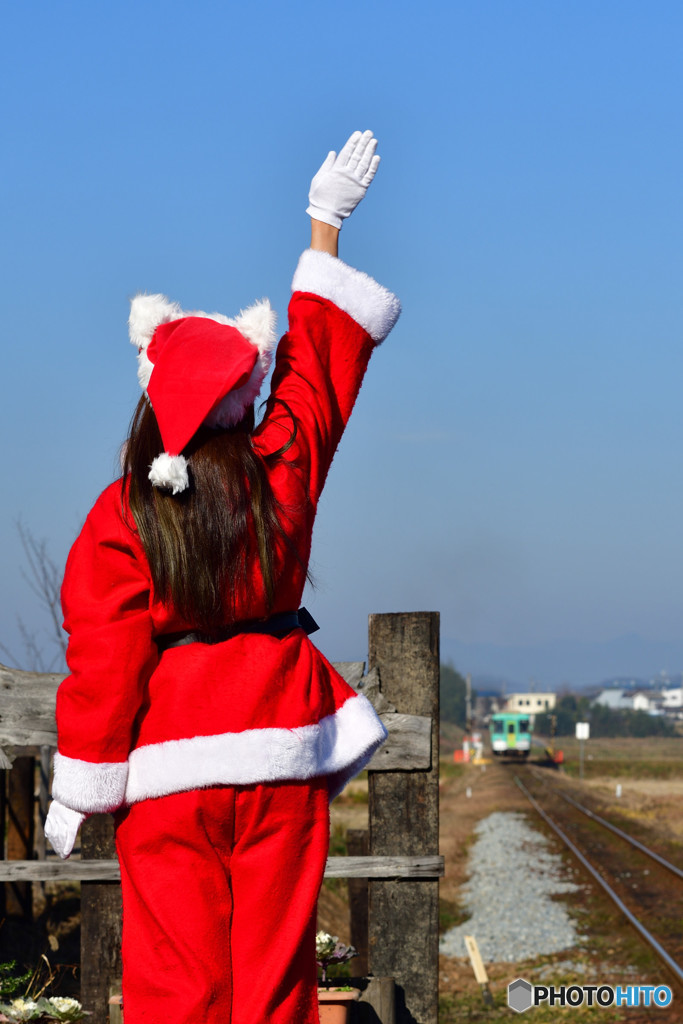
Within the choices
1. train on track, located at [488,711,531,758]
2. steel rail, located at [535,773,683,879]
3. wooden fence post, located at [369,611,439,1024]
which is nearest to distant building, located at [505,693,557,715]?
train on track, located at [488,711,531,758]

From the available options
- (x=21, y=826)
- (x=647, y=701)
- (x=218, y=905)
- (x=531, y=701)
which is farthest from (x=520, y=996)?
(x=647, y=701)

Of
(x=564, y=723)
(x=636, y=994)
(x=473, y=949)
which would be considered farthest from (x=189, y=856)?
(x=564, y=723)

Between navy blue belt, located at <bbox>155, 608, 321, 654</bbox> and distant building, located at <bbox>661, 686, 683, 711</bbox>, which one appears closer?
navy blue belt, located at <bbox>155, 608, 321, 654</bbox>

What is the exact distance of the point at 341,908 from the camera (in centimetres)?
1110

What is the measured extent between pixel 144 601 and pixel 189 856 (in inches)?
21.3

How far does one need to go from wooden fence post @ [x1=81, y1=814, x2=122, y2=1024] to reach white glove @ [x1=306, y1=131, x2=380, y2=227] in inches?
77.6

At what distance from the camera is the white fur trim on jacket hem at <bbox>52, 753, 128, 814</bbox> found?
2365mm

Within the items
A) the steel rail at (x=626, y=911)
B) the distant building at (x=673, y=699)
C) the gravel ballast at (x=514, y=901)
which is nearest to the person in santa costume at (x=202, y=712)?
the steel rail at (x=626, y=911)

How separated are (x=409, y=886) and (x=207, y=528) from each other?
5.70ft

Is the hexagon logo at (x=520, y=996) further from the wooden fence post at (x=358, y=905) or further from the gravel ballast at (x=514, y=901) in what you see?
the gravel ballast at (x=514, y=901)

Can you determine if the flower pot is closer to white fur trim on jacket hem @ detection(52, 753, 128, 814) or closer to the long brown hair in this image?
white fur trim on jacket hem @ detection(52, 753, 128, 814)

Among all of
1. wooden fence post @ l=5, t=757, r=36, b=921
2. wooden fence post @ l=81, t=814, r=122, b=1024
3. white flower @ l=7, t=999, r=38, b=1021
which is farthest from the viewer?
wooden fence post @ l=5, t=757, r=36, b=921

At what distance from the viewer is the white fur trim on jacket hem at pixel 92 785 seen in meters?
2.37

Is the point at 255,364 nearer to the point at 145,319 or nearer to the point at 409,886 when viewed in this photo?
the point at 145,319
